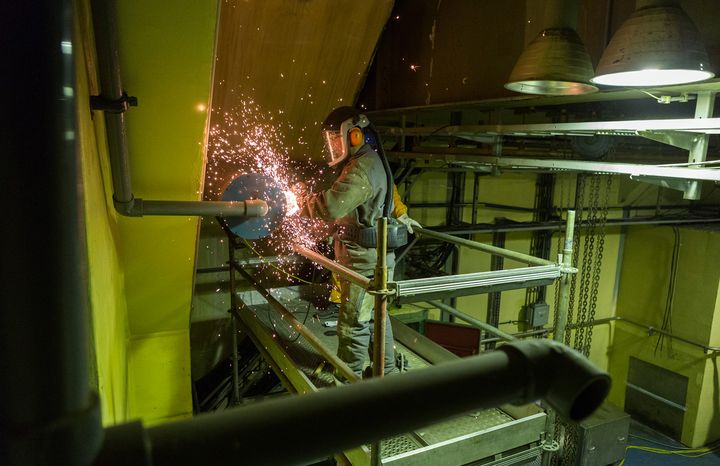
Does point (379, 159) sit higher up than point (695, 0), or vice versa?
point (695, 0)

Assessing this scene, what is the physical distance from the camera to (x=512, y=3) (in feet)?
11.1

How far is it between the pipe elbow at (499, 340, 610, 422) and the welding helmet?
99.6 inches

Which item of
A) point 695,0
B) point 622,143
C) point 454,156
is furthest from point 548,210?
point 695,0

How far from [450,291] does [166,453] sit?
2.09 metres

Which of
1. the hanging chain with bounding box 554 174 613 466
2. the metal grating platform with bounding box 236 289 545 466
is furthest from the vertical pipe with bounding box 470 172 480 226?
the metal grating platform with bounding box 236 289 545 466

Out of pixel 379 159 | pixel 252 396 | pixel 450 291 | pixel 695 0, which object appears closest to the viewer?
pixel 695 0

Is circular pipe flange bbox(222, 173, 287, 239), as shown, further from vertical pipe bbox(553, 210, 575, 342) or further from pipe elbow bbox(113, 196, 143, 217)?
vertical pipe bbox(553, 210, 575, 342)

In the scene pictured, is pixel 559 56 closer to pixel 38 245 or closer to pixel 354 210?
pixel 354 210

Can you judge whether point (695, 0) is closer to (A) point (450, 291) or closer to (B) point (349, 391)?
(A) point (450, 291)

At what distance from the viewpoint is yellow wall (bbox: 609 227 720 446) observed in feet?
25.2

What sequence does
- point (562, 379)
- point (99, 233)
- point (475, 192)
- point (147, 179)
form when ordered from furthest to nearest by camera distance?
1. point (475, 192)
2. point (147, 179)
3. point (99, 233)
4. point (562, 379)

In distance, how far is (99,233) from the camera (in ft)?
6.67

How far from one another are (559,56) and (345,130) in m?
1.38

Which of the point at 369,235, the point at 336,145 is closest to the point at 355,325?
the point at 369,235
